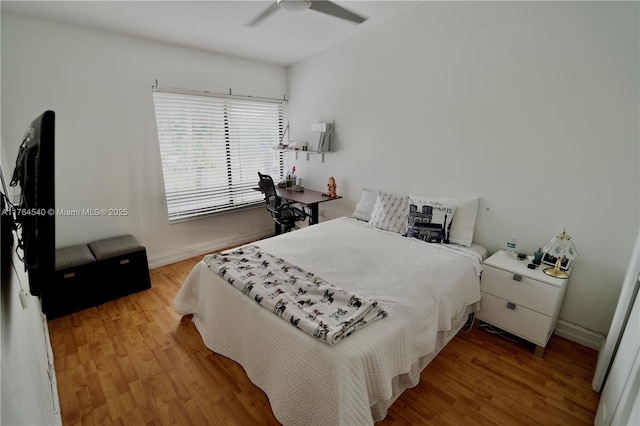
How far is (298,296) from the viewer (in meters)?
1.73

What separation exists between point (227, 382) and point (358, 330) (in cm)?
99

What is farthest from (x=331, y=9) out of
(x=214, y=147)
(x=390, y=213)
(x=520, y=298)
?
(x=520, y=298)

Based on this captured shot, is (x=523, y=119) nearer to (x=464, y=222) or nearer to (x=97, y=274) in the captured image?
(x=464, y=222)

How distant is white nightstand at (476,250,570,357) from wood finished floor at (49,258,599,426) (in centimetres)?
17

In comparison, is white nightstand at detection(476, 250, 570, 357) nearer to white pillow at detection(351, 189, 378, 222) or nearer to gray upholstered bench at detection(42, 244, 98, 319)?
white pillow at detection(351, 189, 378, 222)

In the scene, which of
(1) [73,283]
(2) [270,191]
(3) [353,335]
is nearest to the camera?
(3) [353,335]

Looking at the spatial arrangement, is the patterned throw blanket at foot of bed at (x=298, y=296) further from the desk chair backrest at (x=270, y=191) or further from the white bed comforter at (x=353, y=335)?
the desk chair backrest at (x=270, y=191)

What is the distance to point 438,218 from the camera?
2.62 metres

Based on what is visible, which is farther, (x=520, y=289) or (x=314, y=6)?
(x=520, y=289)

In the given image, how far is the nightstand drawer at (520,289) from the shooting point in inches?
77.5

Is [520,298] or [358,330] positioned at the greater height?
[358,330]

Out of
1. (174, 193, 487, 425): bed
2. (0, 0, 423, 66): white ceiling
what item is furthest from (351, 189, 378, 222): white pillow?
(0, 0, 423, 66): white ceiling

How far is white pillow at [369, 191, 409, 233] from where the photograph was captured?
2.85m

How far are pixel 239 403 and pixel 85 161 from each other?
8.75 feet
